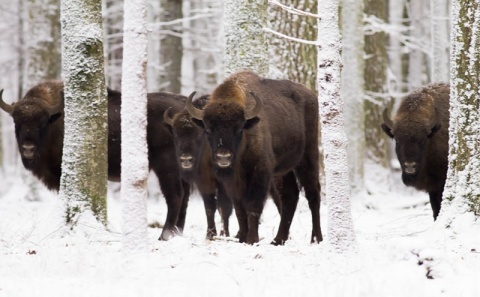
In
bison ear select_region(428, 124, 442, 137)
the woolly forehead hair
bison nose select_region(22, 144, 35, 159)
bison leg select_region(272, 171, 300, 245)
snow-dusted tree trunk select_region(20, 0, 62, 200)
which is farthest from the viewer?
snow-dusted tree trunk select_region(20, 0, 62, 200)

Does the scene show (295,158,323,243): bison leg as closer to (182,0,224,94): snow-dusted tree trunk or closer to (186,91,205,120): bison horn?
(186,91,205,120): bison horn

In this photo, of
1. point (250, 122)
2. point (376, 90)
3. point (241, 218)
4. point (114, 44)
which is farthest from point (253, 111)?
point (114, 44)

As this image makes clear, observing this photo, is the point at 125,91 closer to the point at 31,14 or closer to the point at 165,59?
the point at 31,14

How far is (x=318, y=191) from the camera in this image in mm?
10930

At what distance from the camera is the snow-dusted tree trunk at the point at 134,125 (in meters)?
6.64

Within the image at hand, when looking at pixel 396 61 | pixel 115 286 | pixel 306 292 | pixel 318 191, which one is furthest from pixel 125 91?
pixel 396 61

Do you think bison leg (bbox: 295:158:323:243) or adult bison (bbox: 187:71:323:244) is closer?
adult bison (bbox: 187:71:323:244)

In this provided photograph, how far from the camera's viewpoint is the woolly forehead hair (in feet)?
31.6

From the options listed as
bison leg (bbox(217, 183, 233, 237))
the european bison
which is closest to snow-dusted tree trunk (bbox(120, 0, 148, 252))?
the european bison

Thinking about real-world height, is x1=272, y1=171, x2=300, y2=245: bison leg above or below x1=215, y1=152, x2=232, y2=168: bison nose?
below

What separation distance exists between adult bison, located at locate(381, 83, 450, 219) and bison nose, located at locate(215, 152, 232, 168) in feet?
8.33

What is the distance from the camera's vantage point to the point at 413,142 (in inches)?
413

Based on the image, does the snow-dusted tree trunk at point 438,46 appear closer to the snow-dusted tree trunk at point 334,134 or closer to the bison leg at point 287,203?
the bison leg at point 287,203

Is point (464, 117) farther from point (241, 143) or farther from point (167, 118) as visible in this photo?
point (167, 118)
